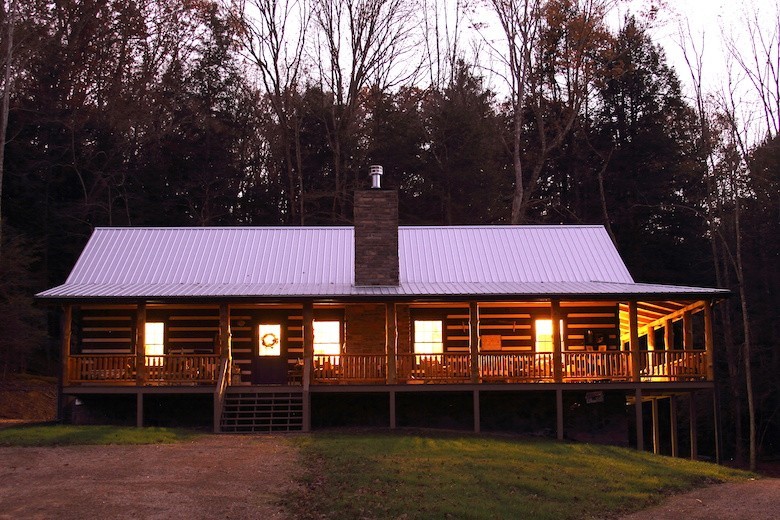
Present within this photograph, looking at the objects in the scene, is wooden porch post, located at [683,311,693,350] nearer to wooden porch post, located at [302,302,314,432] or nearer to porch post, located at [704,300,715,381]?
porch post, located at [704,300,715,381]

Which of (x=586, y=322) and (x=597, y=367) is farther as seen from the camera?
(x=586, y=322)

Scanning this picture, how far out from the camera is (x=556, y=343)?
27.5 metres

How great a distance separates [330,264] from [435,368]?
5254 mm

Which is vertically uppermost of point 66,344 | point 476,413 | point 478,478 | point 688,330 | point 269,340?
point 688,330

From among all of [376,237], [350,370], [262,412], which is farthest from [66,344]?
[376,237]

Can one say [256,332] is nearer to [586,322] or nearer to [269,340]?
[269,340]

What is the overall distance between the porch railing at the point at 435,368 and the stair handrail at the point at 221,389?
4474 millimetres

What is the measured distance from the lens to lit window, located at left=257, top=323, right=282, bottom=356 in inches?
1177

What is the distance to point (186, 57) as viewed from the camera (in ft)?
168

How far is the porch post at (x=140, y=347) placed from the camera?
2733 cm

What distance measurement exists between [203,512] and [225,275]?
1472cm

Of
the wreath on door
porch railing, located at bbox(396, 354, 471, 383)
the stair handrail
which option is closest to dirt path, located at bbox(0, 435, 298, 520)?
the stair handrail

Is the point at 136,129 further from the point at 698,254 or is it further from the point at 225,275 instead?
the point at 698,254

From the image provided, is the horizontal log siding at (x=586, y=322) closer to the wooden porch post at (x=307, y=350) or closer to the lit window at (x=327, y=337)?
the lit window at (x=327, y=337)
